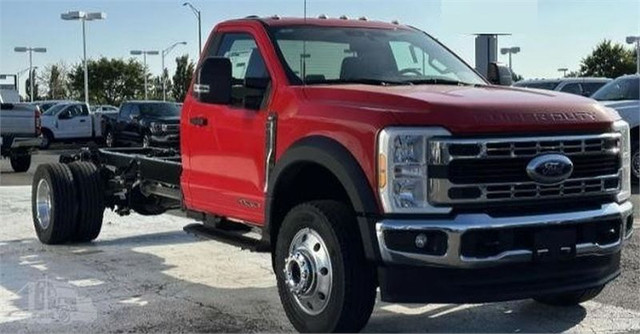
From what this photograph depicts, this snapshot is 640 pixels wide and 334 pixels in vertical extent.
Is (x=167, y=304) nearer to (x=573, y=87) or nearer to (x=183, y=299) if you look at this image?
(x=183, y=299)

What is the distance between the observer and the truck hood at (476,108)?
4.42 metres

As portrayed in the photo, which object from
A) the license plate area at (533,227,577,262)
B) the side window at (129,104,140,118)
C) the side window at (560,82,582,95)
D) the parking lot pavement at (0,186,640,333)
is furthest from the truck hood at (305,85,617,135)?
the side window at (129,104,140,118)

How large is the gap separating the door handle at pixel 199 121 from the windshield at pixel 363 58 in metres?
0.85

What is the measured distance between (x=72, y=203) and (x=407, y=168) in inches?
194

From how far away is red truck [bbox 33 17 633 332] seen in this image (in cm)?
440

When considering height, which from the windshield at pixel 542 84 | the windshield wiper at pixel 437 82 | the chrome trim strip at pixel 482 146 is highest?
the windshield at pixel 542 84

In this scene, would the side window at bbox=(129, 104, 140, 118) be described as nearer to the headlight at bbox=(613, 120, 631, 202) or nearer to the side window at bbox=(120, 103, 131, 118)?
the side window at bbox=(120, 103, 131, 118)

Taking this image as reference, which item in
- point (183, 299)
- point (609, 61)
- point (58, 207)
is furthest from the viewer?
point (609, 61)

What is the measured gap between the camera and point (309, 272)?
4859mm

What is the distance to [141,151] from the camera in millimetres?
8969

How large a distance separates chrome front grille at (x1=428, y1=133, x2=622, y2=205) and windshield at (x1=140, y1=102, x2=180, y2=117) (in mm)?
22236

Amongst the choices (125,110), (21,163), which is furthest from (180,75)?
(21,163)

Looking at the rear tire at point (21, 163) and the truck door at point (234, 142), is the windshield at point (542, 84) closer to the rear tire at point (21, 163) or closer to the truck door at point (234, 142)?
the rear tire at point (21, 163)

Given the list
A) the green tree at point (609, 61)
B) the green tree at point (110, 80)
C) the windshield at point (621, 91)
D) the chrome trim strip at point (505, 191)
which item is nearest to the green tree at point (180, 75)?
the green tree at point (110, 80)
